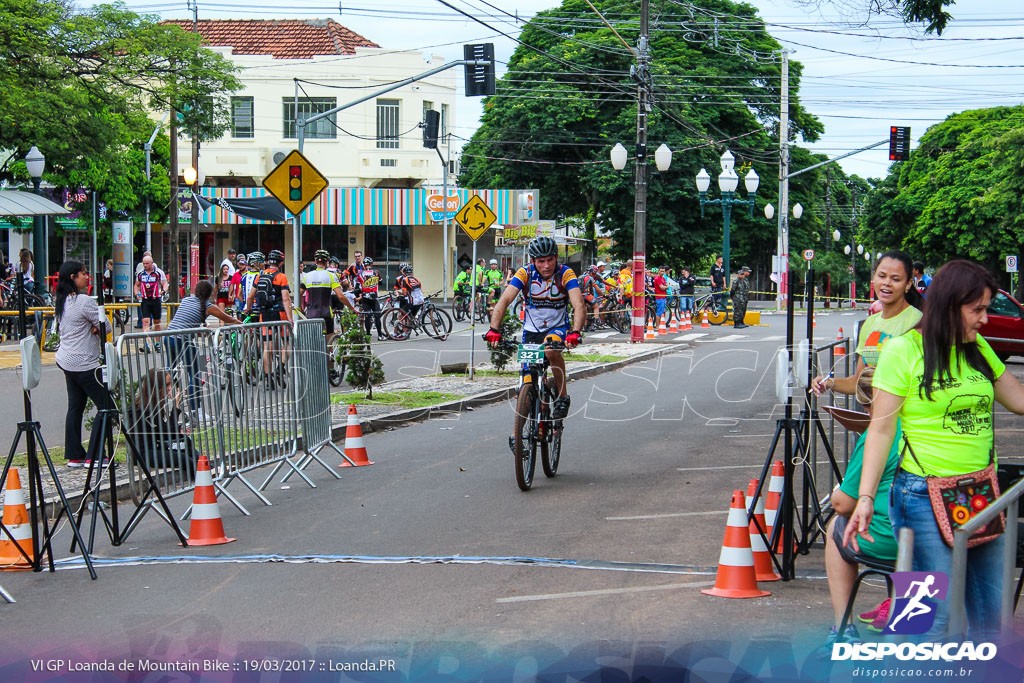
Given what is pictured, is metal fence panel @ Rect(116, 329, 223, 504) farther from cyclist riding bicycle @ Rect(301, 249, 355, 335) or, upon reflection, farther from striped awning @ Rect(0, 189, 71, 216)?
striped awning @ Rect(0, 189, 71, 216)

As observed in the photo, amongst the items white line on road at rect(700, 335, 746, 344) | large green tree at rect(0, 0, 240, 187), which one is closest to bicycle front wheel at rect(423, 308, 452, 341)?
white line on road at rect(700, 335, 746, 344)

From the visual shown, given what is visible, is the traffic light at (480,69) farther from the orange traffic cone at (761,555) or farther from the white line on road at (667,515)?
the orange traffic cone at (761,555)

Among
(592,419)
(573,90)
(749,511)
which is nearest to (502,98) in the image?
(573,90)

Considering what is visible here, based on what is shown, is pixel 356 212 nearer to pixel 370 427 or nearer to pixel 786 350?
pixel 370 427

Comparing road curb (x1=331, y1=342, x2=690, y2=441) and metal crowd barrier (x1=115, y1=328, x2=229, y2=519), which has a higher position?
metal crowd barrier (x1=115, y1=328, x2=229, y2=519)

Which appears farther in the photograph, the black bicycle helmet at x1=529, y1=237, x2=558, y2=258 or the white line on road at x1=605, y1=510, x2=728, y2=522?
the black bicycle helmet at x1=529, y1=237, x2=558, y2=258

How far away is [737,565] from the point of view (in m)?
6.04

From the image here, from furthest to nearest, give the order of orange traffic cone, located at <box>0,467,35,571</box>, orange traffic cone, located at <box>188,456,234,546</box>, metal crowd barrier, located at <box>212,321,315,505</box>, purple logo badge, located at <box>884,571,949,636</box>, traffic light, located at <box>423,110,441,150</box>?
1. traffic light, located at <box>423,110,441,150</box>
2. metal crowd barrier, located at <box>212,321,315,505</box>
3. orange traffic cone, located at <box>188,456,234,546</box>
4. orange traffic cone, located at <box>0,467,35,571</box>
5. purple logo badge, located at <box>884,571,949,636</box>

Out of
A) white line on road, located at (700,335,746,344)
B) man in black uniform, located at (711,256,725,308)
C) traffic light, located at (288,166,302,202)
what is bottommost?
white line on road, located at (700,335,746,344)

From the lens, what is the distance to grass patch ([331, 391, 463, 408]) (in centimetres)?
1502

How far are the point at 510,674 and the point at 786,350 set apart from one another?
213 centimetres

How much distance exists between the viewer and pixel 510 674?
4855mm

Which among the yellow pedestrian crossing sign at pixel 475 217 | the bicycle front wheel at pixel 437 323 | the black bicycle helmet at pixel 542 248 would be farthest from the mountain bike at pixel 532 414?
the bicycle front wheel at pixel 437 323

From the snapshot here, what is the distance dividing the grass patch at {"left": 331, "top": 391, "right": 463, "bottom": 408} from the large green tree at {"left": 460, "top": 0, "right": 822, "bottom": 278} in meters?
32.7
